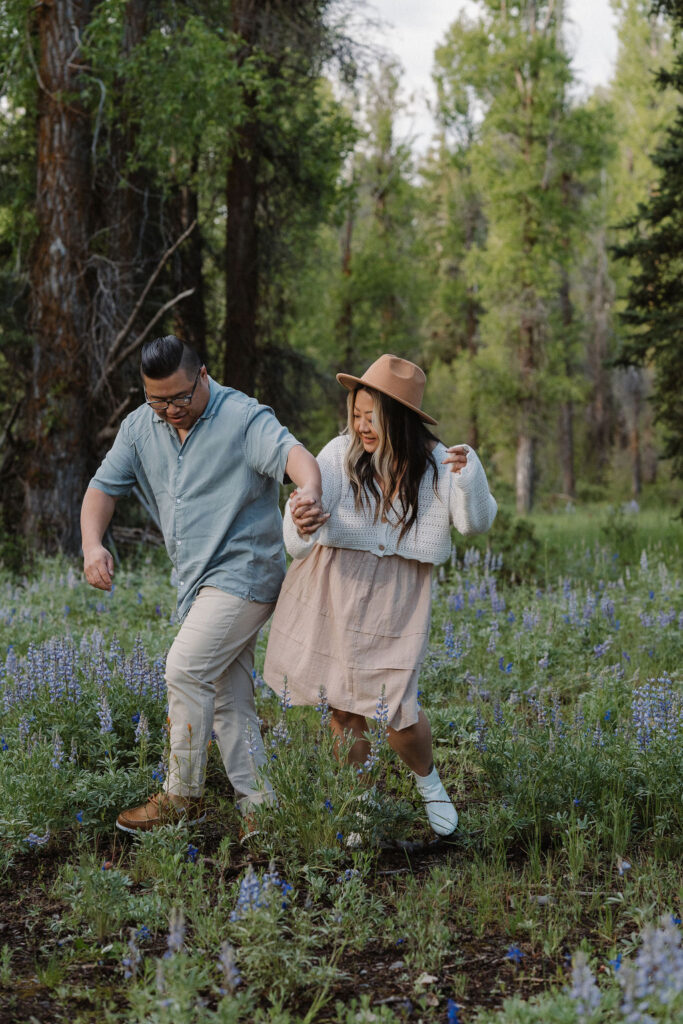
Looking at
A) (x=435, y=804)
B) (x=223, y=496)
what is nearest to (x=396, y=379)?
(x=223, y=496)

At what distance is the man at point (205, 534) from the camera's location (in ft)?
12.8

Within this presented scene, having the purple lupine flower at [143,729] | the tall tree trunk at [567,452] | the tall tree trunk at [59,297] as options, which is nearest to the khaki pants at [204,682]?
the purple lupine flower at [143,729]

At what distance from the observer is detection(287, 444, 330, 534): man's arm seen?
3666 millimetres

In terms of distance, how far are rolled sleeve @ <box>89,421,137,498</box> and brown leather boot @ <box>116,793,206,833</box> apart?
4.11 ft

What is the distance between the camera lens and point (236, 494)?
4.03 meters

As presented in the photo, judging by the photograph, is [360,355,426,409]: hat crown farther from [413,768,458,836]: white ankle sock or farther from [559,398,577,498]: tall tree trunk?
[559,398,577,498]: tall tree trunk

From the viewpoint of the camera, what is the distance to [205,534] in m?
4.05

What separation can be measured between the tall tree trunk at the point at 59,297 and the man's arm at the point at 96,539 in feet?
22.1

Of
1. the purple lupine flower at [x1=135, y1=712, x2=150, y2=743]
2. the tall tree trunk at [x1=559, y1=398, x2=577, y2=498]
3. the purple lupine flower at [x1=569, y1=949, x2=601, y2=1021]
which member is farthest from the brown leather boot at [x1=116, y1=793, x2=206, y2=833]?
the tall tree trunk at [x1=559, y1=398, x2=577, y2=498]

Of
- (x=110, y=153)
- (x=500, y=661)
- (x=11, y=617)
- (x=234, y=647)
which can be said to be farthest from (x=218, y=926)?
(x=110, y=153)

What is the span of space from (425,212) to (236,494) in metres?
32.7

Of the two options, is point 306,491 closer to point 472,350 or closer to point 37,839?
point 37,839

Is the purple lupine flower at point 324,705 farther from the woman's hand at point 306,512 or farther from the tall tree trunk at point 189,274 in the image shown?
the tall tree trunk at point 189,274

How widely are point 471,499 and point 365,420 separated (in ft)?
1.84
